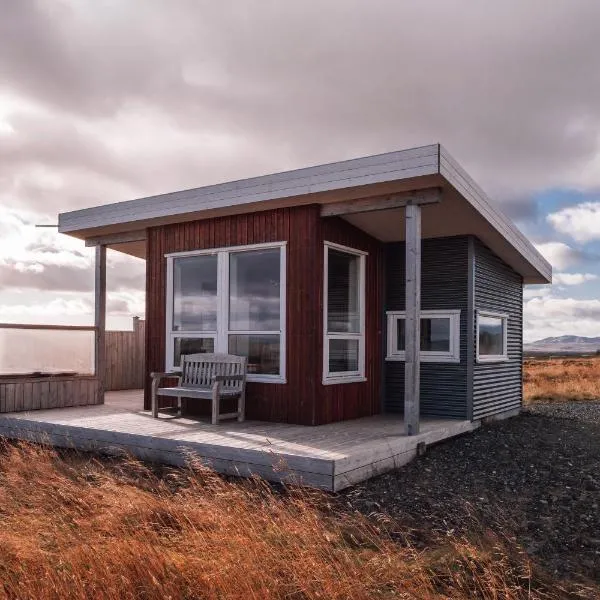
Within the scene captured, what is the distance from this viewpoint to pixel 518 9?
6.43 metres

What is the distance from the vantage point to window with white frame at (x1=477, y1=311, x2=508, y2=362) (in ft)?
28.4

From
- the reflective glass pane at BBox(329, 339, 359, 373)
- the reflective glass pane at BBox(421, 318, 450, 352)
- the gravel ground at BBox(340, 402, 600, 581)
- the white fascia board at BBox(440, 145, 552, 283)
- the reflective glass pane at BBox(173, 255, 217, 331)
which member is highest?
the white fascia board at BBox(440, 145, 552, 283)

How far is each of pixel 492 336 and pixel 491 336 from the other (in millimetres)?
56

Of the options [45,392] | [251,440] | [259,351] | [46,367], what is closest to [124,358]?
[46,367]

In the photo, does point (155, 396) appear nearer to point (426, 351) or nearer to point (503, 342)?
point (426, 351)

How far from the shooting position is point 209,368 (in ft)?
25.1

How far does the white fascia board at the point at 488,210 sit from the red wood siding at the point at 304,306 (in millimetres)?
1611

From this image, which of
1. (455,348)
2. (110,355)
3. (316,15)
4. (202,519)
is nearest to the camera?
(202,519)

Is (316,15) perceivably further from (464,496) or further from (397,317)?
(464,496)

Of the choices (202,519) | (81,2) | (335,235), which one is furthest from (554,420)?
(81,2)

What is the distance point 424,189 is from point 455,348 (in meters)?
2.70

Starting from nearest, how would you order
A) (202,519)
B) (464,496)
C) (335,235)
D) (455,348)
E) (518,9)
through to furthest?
(202,519), (464,496), (518,9), (335,235), (455,348)

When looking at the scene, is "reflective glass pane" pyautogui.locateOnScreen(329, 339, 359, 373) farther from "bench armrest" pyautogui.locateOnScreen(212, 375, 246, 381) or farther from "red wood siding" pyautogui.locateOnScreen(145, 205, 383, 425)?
"bench armrest" pyautogui.locateOnScreen(212, 375, 246, 381)

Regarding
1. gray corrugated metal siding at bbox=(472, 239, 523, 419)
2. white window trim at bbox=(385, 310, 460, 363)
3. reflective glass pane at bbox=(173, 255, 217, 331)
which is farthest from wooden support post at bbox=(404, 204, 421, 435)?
reflective glass pane at bbox=(173, 255, 217, 331)
